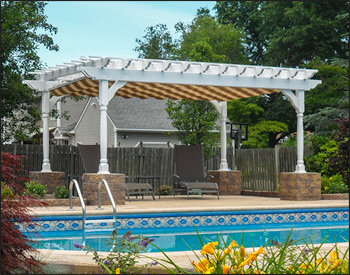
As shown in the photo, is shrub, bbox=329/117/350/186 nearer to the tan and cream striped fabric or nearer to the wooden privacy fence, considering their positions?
the tan and cream striped fabric

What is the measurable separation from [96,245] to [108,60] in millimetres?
4467

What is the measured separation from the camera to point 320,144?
50.4 ft

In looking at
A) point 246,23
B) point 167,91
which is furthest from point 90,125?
point 167,91

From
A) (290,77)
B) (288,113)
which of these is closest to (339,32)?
(288,113)

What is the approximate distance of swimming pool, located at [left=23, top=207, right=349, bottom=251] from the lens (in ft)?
29.6

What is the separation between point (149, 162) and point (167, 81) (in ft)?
13.0

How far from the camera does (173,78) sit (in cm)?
1232

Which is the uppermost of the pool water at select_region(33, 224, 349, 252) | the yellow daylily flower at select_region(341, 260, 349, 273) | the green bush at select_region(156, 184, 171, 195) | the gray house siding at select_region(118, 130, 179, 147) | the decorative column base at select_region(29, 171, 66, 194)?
the gray house siding at select_region(118, 130, 179, 147)

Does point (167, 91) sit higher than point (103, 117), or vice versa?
point (167, 91)

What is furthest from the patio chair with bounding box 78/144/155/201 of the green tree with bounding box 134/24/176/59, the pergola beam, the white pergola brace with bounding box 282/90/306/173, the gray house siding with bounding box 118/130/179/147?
the green tree with bounding box 134/24/176/59

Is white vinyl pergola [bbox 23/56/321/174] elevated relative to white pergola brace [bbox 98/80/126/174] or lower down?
elevated

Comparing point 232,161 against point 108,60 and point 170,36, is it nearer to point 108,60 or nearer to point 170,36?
point 108,60

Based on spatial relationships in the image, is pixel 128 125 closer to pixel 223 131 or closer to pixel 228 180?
Answer: pixel 223 131

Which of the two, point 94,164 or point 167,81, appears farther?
point 94,164
